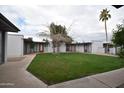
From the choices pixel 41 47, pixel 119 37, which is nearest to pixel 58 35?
pixel 41 47

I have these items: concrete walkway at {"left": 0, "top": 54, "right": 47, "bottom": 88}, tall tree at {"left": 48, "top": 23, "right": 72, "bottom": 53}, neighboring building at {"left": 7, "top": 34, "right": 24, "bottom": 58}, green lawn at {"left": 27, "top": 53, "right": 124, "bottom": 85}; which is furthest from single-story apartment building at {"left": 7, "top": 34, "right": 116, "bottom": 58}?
concrete walkway at {"left": 0, "top": 54, "right": 47, "bottom": 88}

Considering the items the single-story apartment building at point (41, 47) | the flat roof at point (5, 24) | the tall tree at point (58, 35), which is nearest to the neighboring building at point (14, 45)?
the single-story apartment building at point (41, 47)

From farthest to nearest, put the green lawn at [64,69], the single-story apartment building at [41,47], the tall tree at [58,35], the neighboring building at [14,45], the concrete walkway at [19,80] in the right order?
the tall tree at [58,35] → the single-story apartment building at [41,47] → the neighboring building at [14,45] → the green lawn at [64,69] → the concrete walkway at [19,80]

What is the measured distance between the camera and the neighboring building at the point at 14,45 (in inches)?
706

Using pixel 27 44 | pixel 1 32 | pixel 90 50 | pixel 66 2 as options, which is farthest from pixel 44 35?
pixel 66 2

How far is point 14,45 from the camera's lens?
18344 millimetres

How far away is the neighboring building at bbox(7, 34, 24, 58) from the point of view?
706 inches

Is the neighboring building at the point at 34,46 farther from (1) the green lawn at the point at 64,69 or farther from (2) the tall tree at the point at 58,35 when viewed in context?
(1) the green lawn at the point at 64,69

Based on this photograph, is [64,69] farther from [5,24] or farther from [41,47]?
[41,47]

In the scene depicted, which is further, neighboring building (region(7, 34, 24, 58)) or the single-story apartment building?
the single-story apartment building

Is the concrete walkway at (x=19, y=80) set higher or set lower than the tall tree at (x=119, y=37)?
lower

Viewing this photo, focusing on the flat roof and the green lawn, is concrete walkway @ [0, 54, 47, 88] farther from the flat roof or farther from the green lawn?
the flat roof

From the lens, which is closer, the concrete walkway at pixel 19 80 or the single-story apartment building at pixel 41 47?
the concrete walkway at pixel 19 80
